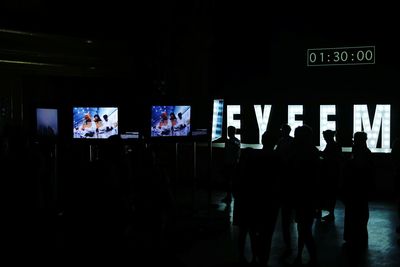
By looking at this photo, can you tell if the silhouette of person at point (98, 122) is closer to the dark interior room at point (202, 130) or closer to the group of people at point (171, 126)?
the dark interior room at point (202, 130)

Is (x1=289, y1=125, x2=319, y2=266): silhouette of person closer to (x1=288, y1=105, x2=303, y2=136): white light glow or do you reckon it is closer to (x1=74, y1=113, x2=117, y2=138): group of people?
(x1=74, y1=113, x2=117, y2=138): group of people

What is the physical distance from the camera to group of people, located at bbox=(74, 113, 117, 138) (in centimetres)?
1090

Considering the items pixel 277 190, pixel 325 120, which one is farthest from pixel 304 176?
pixel 325 120

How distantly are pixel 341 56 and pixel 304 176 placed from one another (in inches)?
297

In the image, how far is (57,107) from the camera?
10.7 meters

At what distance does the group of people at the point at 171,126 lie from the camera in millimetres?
11281

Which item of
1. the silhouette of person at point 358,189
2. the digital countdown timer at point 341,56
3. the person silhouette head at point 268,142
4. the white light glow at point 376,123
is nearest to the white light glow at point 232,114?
the digital countdown timer at point 341,56

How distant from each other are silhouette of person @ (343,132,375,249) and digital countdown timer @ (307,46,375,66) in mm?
5661

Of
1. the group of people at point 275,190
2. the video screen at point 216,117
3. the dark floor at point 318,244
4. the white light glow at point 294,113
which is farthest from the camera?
the white light glow at point 294,113

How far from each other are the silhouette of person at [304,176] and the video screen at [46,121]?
4990mm

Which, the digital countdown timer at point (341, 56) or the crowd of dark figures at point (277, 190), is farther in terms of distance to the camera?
the digital countdown timer at point (341, 56)

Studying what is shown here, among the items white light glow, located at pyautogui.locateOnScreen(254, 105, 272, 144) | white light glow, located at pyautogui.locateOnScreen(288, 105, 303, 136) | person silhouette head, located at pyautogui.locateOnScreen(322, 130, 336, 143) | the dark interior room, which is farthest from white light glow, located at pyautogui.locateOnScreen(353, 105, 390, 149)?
person silhouette head, located at pyautogui.locateOnScreen(322, 130, 336, 143)

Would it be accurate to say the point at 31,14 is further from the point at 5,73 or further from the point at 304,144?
the point at 304,144

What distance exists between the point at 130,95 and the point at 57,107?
410 cm
